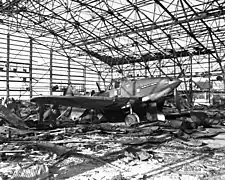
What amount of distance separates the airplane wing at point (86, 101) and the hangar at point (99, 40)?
12.1ft

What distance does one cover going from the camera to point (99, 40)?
2647cm

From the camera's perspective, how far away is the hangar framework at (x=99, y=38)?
20.8m

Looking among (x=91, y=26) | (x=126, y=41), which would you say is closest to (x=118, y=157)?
(x=91, y=26)

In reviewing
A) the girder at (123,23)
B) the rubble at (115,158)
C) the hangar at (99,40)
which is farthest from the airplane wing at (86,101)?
the girder at (123,23)

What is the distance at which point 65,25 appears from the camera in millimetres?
25203

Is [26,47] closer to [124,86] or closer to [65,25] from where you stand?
[65,25]

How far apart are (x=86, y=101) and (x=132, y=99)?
2391 millimetres

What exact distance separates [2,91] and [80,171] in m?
25.6

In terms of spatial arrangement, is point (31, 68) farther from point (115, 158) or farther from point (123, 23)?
point (115, 158)

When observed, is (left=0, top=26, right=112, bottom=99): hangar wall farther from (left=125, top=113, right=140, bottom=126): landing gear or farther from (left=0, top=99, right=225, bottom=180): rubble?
(left=0, top=99, right=225, bottom=180): rubble

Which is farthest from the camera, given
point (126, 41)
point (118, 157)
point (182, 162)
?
point (126, 41)

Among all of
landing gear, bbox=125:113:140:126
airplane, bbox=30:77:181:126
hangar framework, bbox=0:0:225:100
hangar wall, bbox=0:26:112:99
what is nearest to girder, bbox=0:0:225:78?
hangar framework, bbox=0:0:225:100

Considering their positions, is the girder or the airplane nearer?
the airplane

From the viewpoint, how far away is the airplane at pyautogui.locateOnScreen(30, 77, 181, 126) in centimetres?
1109
